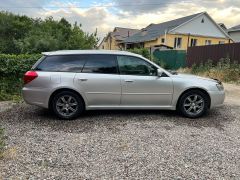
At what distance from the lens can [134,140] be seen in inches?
210

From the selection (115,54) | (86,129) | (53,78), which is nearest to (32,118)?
(53,78)

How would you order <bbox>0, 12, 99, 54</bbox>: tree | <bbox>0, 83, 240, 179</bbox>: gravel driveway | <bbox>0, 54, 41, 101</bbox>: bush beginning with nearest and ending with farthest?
<bbox>0, 83, 240, 179</bbox>: gravel driveway < <bbox>0, 54, 41, 101</bbox>: bush < <bbox>0, 12, 99, 54</bbox>: tree

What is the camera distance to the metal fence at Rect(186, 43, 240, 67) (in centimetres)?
1652

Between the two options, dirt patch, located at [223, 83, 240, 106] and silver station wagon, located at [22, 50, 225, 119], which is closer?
silver station wagon, located at [22, 50, 225, 119]

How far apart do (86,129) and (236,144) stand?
2.79m

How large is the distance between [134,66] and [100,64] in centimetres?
77

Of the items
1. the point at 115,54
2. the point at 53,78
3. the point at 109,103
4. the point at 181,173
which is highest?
the point at 115,54

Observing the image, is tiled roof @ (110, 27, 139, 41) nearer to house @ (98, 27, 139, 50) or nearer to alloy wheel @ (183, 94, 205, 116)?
house @ (98, 27, 139, 50)

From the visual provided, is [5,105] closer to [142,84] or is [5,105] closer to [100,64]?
[100,64]

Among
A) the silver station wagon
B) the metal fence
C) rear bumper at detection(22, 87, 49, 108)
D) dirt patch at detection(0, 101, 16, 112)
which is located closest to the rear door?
the silver station wagon

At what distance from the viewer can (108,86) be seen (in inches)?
261

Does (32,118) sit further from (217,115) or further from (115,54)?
(217,115)

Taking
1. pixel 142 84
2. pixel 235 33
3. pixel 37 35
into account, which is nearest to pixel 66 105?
pixel 142 84

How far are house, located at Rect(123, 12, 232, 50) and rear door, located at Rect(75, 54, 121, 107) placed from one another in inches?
1242
